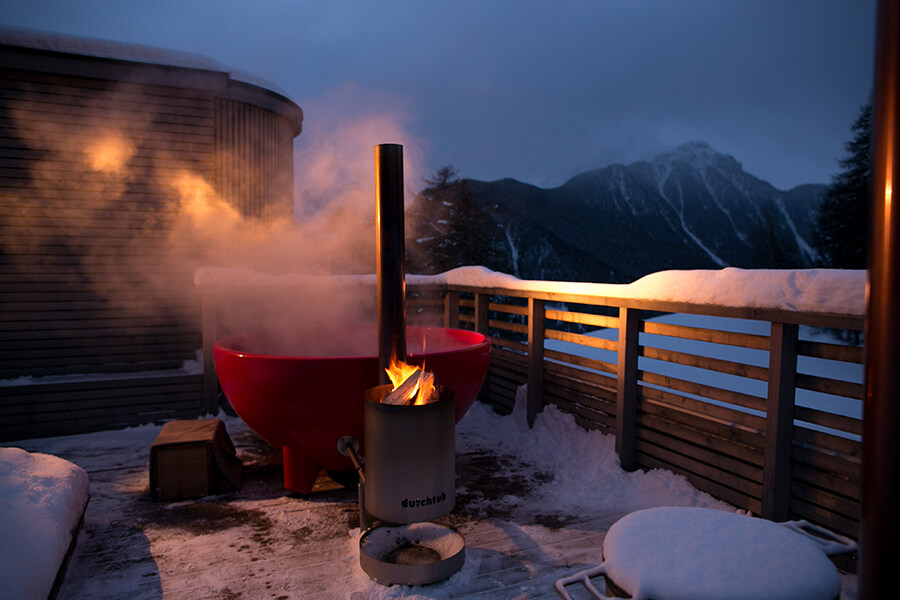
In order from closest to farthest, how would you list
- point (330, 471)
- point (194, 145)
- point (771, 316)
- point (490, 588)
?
point (490, 588), point (771, 316), point (330, 471), point (194, 145)

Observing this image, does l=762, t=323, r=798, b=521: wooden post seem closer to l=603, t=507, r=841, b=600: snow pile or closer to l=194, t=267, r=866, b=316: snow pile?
l=194, t=267, r=866, b=316: snow pile

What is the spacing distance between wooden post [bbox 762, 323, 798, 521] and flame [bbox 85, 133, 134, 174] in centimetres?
579

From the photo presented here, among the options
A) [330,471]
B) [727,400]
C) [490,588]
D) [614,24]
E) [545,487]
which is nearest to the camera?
[490,588]

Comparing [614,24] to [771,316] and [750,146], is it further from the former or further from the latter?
[771,316]

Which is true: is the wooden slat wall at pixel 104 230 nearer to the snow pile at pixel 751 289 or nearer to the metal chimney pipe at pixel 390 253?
the metal chimney pipe at pixel 390 253

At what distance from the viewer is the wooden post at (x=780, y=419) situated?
90.3 inches

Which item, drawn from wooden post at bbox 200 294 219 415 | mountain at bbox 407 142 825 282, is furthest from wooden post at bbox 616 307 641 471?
mountain at bbox 407 142 825 282

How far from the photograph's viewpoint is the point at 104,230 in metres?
5.39

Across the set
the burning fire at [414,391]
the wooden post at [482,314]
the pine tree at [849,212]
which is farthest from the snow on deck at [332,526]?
the pine tree at [849,212]

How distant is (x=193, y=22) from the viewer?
7.45m

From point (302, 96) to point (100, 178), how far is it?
276 cm

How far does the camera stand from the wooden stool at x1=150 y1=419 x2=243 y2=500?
296cm

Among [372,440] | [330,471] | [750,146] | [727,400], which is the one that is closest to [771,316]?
[727,400]

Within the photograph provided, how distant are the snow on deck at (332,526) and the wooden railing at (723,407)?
148mm
